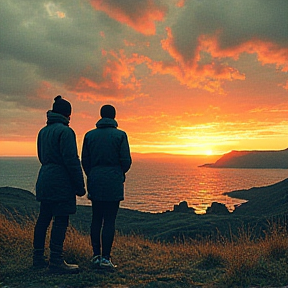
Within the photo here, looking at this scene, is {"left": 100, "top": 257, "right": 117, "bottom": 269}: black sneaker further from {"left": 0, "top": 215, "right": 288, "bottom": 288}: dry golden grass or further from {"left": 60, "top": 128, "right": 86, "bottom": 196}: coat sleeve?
{"left": 60, "top": 128, "right": 86, "bottom": 196}: coat sleeve

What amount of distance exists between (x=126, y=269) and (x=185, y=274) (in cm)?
108

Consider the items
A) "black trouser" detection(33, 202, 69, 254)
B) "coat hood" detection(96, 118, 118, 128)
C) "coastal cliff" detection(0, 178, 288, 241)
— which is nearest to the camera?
"black trouser" detection(33, 202, 69, 254)

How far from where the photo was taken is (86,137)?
5.50 metres

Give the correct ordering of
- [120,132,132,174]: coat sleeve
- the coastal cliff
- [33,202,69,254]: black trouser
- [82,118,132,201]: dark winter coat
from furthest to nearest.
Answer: the coastal cliff → [120,132,132,174]: coat sleeve → [82,118,132,201]: dark winter coat → [33,202,69,254]: black trouser

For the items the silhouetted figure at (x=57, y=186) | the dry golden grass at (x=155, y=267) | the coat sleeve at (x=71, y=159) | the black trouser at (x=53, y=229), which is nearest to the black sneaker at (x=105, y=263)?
the dry golden grass at (x=155, y=267)

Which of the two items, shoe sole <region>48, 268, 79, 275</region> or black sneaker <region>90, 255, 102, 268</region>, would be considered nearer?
shoe sole <region>48, 268, 79, 275</region>

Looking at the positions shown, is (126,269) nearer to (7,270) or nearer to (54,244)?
(54,244)

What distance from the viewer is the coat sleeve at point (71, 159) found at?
190 inches

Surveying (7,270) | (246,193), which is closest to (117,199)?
(7,270)

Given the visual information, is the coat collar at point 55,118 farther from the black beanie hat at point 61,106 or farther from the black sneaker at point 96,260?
the black sneaker at point 96,260

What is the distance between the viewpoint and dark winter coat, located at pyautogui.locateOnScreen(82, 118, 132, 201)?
5.15 metres

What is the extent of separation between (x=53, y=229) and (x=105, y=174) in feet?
4.21

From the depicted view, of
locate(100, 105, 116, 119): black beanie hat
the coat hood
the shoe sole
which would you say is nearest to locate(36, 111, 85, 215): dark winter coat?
the coat hood

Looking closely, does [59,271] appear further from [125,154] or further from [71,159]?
[125,154]
